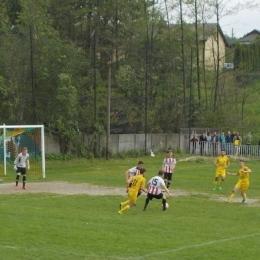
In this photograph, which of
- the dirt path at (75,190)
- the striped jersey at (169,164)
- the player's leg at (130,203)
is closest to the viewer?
the player's leg at (130,203)

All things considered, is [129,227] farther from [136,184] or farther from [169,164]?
[169,164]

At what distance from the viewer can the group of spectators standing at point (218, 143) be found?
51250 millimetres

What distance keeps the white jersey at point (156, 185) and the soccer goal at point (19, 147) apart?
14486 mm

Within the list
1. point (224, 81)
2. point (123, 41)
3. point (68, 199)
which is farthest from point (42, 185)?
point (224, 81)

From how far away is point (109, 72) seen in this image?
1891 inches

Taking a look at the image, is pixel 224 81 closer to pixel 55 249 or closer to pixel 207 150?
pixel 207 150

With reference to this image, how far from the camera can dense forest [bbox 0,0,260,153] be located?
153 feet

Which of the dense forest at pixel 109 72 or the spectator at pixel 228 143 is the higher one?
the dense forest at pixel 109 72

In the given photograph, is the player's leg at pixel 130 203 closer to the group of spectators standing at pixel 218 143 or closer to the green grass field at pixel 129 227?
the green grass field at pixel 129 227

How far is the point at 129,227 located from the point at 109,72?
29.9 meters

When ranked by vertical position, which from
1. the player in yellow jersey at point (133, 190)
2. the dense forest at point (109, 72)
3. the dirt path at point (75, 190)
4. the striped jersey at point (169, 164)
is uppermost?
the dense forest at point (109, 72)

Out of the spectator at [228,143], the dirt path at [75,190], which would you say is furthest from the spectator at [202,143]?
the dirt path at [75,190]

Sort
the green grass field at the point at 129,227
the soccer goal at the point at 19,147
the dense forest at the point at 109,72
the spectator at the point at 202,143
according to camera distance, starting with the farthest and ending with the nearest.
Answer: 1. the spectator at the point at 202,143
2. the dense forest at the point at 109,72
3. the soccer goal at the point at 19,147
4. the green grass field at the point at 129,227

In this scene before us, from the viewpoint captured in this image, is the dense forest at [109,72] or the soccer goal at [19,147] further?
the dense forest at [109,72]
